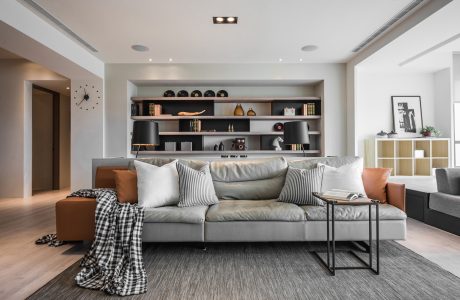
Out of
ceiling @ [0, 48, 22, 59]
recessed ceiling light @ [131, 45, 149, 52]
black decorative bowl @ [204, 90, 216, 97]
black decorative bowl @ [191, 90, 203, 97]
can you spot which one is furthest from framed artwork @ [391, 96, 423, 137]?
ceiling @ [0, 48, 22, 59]

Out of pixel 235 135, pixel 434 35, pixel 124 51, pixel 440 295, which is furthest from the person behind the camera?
pixel 235 135

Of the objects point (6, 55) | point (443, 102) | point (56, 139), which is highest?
point (6, 55)

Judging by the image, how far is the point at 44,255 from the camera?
9.47 ft

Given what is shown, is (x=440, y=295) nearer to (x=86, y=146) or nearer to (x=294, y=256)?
(x=294, y=256)

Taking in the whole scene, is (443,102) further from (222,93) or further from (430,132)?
(222,93)

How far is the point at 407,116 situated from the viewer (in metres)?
6.43

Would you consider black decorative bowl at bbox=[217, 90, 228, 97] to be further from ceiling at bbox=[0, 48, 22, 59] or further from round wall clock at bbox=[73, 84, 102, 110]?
ceiling at bbox=[0, 48, 22, 59]

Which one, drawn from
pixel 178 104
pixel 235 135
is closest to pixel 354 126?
pixel 235 135

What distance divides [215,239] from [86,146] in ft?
14.2

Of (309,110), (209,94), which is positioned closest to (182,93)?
(209,94)

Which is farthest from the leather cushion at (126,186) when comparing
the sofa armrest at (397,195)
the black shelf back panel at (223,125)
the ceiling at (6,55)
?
the ceiling at (6,55)

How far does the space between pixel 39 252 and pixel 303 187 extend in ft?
8.91

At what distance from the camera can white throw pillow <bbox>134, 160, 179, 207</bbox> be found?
296 cm

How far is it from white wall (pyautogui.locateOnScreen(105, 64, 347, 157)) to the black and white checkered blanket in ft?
11.6
